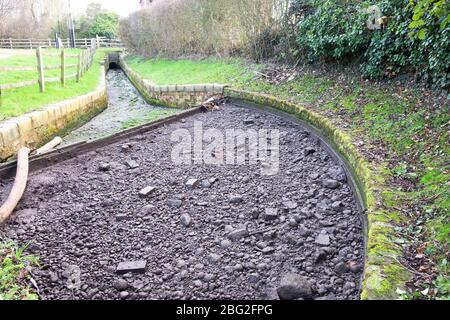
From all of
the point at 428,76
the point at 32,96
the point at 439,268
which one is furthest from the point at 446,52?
the point at 32,96

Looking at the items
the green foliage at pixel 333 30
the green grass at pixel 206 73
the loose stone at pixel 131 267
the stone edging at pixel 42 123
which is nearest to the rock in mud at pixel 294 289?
the loose stone at pixel 131 267

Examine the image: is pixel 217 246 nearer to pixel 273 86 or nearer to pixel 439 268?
pixel 439 268

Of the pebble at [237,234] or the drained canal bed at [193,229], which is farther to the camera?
the pebble at [237,234]

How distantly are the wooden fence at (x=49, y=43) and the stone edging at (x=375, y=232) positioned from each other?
30679 millimetres

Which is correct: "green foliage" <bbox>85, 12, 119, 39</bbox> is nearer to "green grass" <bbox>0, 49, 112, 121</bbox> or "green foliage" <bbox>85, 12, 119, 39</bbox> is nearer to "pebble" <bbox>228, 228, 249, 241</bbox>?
"green grass" <bbox>0, 49, 112, 121</bbox>

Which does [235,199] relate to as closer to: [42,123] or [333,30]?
[42,123]

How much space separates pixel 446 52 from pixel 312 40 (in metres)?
3.55

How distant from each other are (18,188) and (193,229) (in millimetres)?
2068

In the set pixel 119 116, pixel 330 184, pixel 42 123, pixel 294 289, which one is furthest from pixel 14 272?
pixel 119 116

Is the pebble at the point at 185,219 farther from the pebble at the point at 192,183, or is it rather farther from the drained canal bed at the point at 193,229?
the pebble at the point at 192,183

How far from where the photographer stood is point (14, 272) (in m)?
2.56

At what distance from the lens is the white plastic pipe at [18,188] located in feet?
11.0

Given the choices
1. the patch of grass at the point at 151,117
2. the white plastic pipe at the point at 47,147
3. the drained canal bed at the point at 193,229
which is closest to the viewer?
the drained canal bed at the point at 193,229

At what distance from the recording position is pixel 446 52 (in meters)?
3.91
